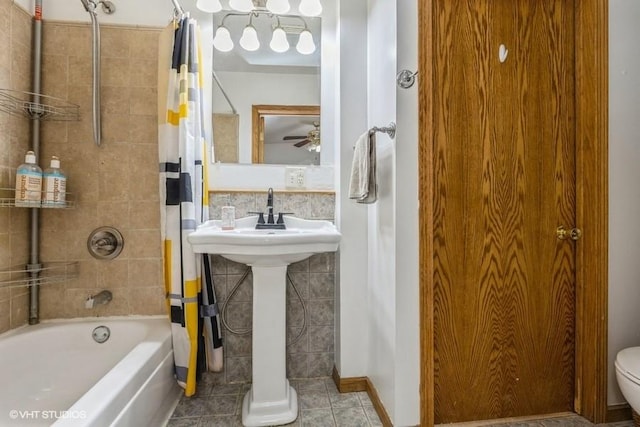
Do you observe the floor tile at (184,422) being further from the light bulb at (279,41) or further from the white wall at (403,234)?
the light bulb at (279,41)

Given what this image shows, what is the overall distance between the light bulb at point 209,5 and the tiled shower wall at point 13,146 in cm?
85

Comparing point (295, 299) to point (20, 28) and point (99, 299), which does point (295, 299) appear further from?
point (20, 28)

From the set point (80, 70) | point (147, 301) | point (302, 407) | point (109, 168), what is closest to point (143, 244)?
point (147, 301)

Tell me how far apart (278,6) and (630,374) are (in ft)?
7.75

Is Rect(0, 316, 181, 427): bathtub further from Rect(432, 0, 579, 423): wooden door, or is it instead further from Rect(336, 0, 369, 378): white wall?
Rect(432, 0, 579, 423): wooden door

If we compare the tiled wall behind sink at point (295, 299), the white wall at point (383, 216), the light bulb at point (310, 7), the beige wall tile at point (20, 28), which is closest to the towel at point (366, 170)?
the white wall at point (383, 216)

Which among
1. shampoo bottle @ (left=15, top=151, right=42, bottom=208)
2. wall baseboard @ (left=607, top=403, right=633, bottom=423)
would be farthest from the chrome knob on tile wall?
wall baseboard @ (left=607, top=403, right=633, bottom=423)

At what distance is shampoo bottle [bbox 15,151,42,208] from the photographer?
1.36 m

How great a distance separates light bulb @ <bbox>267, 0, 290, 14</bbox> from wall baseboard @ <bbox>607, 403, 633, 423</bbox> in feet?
8.42

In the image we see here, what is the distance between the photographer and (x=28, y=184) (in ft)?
4.53

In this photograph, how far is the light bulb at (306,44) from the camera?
1814 mm

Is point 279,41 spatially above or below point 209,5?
below

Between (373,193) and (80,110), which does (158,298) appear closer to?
(80,110)

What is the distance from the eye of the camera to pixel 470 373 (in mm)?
1345
